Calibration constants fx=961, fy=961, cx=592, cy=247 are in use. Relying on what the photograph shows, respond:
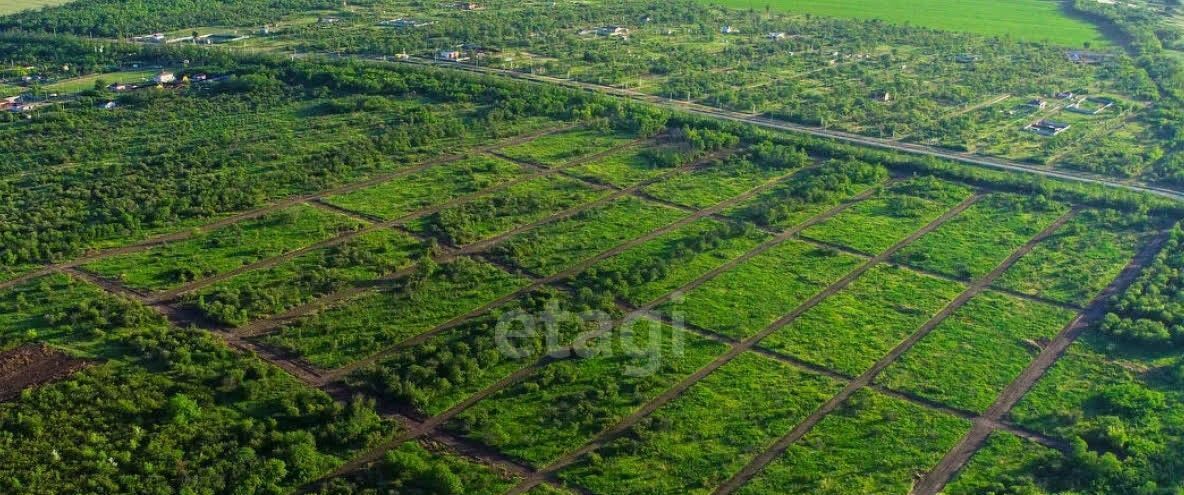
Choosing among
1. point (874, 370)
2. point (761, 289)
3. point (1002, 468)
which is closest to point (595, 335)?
point (761, 289)

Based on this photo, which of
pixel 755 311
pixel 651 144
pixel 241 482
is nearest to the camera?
pixel 241 482

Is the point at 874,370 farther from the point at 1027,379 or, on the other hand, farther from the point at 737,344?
the point at 1027,379

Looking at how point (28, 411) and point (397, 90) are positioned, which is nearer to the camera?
point (28, 411)

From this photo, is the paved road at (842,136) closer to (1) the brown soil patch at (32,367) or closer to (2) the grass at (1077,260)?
(2) the grass at (1077,260)

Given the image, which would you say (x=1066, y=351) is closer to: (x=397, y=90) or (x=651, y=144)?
(x=651, y=144)

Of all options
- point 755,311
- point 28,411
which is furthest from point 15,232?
point 755,311

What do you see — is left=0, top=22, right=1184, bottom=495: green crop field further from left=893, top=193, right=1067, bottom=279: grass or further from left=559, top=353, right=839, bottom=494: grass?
left=893, top=193, right=1067, bottom=279: grass
